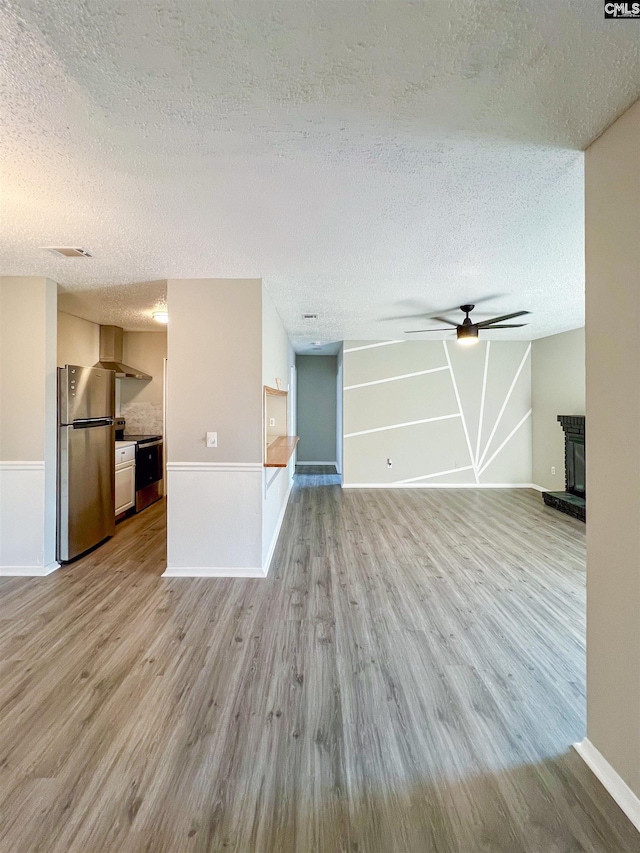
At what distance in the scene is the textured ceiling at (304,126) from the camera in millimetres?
988

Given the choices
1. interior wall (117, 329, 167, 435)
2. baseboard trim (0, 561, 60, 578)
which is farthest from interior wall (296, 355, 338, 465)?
baseboard trim (0, 561, 60, 578)

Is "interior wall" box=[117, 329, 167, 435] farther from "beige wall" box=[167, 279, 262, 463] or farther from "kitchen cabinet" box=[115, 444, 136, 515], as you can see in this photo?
"beige wall" box=[167, 279, 262, 463]

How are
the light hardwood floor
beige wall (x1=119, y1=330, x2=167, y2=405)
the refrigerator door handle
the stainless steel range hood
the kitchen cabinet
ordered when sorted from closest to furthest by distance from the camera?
the light hardwood floor
the refrigerator door handle
the kitchen cabinet
the stainless steel range hood
beige wall (x1=119, y1=330, x2=167, y2=405)

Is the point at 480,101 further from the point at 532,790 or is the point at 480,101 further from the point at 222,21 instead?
the point at 532,790

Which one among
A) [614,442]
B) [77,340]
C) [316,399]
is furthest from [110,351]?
[614,442]

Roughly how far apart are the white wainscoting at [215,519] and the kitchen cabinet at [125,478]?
73.1 inches

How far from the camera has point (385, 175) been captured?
5.41 feet

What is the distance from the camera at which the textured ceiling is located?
99cm

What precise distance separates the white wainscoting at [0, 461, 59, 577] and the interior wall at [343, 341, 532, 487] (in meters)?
4.46

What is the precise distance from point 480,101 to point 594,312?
876 millimetres

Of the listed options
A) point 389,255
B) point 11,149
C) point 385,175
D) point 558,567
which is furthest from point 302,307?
point 558,567

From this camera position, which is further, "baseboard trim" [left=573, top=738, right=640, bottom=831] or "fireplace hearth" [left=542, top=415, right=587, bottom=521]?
"fireplace hearth" [left=542, top=415, right=587, bottom=521]

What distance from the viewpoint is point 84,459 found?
3.58m

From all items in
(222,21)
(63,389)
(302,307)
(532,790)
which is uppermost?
(302,307)
